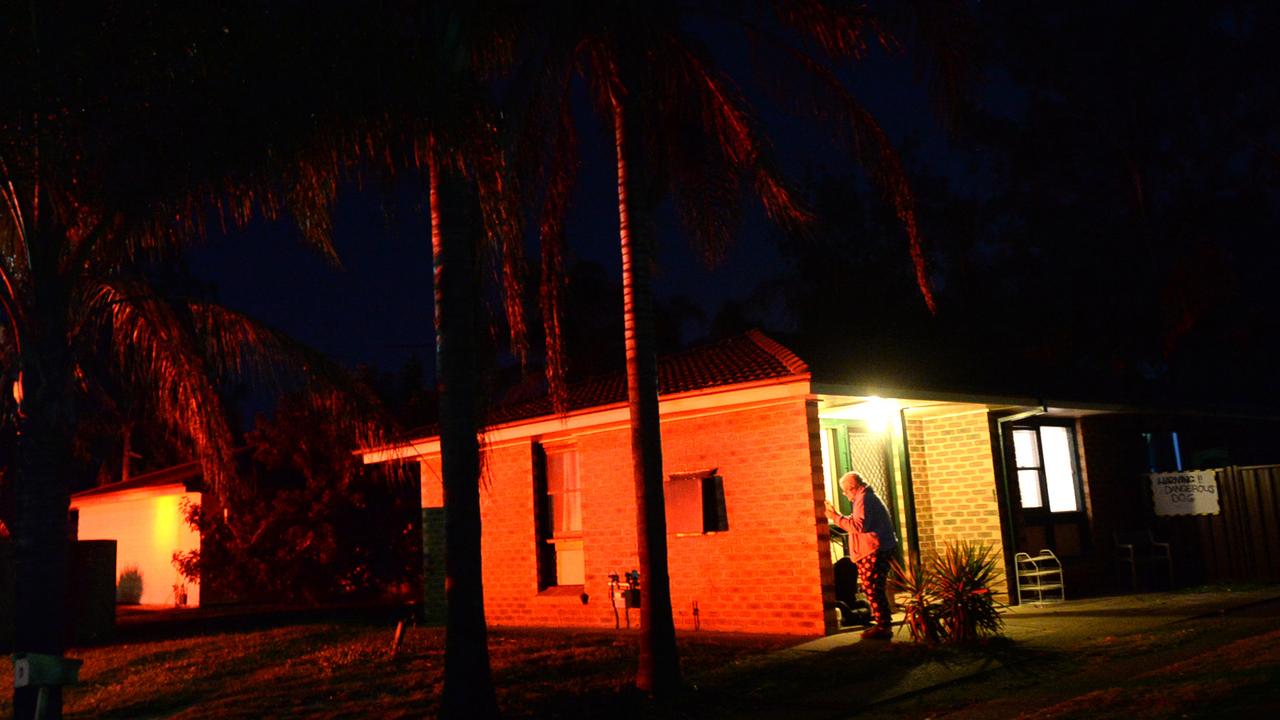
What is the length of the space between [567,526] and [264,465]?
11.6m

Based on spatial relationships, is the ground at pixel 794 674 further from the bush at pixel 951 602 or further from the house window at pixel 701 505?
the house window at pixel 701 505

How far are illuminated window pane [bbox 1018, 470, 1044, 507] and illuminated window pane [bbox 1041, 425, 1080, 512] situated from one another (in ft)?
0.69

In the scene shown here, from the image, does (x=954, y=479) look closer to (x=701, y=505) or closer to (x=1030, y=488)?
(x=1030, y=488)

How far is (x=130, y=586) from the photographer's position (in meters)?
27.7

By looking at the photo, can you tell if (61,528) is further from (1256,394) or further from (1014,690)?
(1256,394)

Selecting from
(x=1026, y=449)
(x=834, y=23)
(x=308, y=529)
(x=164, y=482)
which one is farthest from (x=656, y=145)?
(x=164, y=482)

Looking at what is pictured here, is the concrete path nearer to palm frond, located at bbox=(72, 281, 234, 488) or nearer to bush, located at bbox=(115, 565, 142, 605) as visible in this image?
palm frond, located at bbox=(72, 281, 234, 488)

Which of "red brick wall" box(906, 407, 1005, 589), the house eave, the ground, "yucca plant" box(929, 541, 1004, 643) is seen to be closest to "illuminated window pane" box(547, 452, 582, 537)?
the house eave

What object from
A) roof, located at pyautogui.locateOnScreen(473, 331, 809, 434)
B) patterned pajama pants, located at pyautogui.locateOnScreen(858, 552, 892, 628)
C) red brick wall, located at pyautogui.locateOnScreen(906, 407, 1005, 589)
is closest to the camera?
patterned pajama pants, located at pyautogui.locateOnScreen(858, 552, 892, 628)

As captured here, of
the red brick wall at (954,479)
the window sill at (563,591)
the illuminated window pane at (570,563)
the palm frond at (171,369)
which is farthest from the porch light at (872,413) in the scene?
the palm frond at (171,369)

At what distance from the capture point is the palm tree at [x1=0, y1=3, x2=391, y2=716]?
26.2 feet

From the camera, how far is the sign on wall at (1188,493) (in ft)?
54.9

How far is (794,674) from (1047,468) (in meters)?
7.92

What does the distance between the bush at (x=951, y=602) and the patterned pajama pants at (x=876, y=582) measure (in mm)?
443
